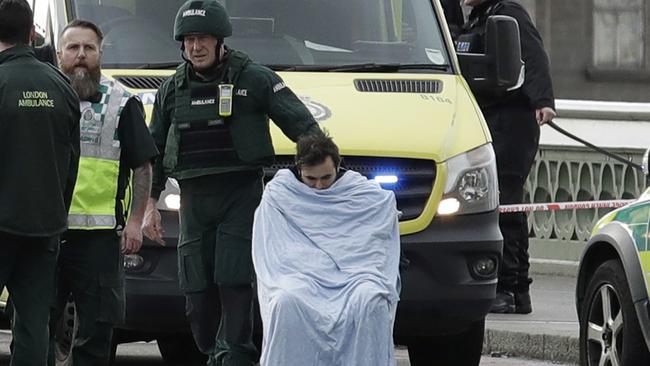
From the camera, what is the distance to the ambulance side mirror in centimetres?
1166

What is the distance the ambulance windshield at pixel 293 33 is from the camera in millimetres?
11445

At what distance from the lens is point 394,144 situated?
418 inches

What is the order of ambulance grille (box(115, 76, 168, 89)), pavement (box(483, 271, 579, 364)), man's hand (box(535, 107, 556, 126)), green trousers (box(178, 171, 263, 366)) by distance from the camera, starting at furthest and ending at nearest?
man's hand (box(535, 107, 556, 126)) → pavement (box(483, 271, 579, 364)) → ambulance grille (box(115, 76, 168, 89)) → green trousers (box(178, 171, 263, 366))

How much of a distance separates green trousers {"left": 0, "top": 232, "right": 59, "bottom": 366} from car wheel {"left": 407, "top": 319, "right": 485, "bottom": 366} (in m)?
2.97

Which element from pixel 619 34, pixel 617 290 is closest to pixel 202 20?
pixel 617 290

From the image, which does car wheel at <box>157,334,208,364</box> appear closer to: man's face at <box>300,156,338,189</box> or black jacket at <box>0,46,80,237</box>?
man's face at <box>300,156,338,189</box>

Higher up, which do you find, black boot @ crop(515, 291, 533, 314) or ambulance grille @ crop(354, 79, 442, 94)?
ambulance grille @ crop(354, 79, 442, 94)

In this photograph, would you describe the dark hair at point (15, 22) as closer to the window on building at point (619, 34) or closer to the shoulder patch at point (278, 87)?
the shoulder patch at point (278, 87)

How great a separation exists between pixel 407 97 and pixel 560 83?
27101 mm

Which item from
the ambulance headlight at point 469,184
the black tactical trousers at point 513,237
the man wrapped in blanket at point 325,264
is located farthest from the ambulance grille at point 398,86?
the black tactical trousers at point 513,237

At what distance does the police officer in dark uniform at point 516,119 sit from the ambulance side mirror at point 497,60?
136 cm

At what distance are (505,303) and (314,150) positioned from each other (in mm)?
4953

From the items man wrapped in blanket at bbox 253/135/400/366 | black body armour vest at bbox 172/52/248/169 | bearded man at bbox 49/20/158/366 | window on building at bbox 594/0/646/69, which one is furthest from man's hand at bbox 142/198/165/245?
window on building at bbox 594/0/646/69

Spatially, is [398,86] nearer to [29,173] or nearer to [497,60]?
[497,60]
